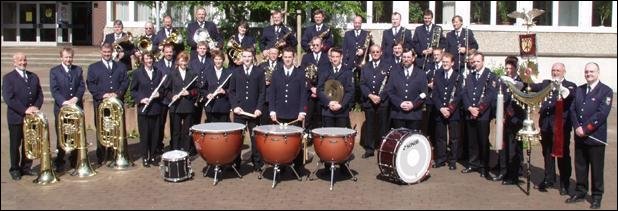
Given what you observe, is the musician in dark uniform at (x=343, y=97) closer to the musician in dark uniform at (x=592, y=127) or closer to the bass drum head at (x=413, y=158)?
the bass drum head at (x=413, y=158)

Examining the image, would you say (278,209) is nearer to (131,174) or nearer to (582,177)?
(131,174)

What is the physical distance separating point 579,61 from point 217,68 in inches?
470

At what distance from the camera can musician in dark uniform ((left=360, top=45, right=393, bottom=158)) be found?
11.2 meters

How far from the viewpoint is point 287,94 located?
33.1ft

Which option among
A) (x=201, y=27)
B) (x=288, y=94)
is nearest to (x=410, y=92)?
(x=288, y=94)

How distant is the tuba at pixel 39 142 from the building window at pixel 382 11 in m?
12.4

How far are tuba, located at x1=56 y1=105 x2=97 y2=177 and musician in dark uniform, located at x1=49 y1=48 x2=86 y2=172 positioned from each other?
0.49 feet

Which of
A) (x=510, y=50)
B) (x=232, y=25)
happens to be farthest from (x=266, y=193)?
(x=510, y=50)

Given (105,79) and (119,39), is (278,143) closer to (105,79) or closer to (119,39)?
(105,79)

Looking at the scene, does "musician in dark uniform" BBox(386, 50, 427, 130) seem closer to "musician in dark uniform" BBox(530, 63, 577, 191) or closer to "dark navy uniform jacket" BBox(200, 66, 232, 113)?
"musician in dark uniform" BBox(530, 63, 577, 191)

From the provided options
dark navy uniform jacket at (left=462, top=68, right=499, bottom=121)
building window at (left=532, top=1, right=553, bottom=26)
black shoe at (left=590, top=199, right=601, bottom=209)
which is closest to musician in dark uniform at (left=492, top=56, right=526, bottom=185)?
dark navy uniform jacket at (left=462, top=68, right=499, bottom=121)

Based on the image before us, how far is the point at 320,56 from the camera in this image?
1179 cm

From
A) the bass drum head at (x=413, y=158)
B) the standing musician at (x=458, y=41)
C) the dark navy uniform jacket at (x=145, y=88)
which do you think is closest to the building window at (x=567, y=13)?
the standing musician at (x=458, y=41)

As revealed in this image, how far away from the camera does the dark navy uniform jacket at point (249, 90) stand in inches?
401
